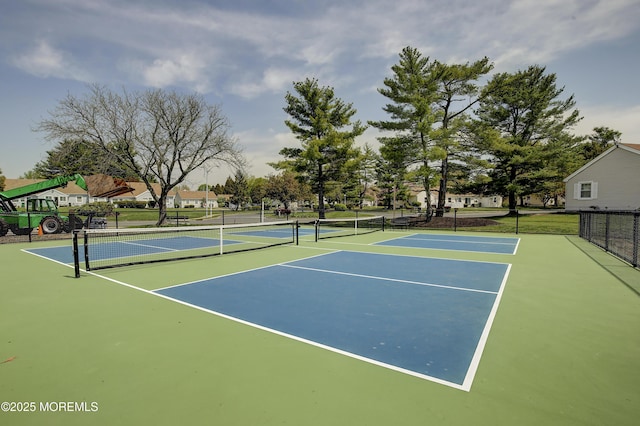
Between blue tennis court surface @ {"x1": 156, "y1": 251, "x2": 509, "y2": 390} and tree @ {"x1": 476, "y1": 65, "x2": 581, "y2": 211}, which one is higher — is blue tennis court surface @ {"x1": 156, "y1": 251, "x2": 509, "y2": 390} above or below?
below

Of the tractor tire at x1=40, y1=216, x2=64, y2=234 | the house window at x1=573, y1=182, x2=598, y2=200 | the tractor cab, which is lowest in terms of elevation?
the tractor tire at x1=40, y1=216, x2=64, y2=234

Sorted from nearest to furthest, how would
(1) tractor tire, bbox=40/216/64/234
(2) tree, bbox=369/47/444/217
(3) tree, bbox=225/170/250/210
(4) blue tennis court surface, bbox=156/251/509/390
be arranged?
(4) blue tennis court surface, bbox=156/251/509/390, (1) tractor tire, bbox=40/216/64/234, (2) tree, bbox=369/47/444/217, (3) tree, bbox=225/170/250/210

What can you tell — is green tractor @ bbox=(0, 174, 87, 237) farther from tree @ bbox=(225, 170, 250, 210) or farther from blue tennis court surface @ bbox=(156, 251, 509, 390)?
tree @ bbox=(225, 170, 250, 210)

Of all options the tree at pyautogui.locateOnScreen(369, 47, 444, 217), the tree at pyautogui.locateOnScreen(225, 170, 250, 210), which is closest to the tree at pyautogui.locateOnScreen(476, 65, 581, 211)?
the tree at pyautogui.locateOnScreen(369, 47, 444, 217)

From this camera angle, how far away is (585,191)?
27906 mm

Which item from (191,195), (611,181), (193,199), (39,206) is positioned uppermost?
(191,195)

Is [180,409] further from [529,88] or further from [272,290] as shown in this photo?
[529,88]

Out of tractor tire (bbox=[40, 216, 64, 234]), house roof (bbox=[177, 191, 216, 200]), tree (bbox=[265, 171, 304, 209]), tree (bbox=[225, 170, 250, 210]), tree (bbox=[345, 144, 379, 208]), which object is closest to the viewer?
tractor tire (bbox=[40, 216, 64, 234])

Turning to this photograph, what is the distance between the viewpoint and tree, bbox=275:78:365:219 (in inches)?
1192

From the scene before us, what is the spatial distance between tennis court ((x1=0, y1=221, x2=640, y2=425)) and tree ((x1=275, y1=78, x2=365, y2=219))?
23222mm

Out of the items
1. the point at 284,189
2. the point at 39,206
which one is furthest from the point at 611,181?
the point at 284,189

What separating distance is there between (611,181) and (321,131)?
2441cm

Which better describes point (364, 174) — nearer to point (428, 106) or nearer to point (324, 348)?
point (428, 106)

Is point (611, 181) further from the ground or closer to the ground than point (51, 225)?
further from the ground
